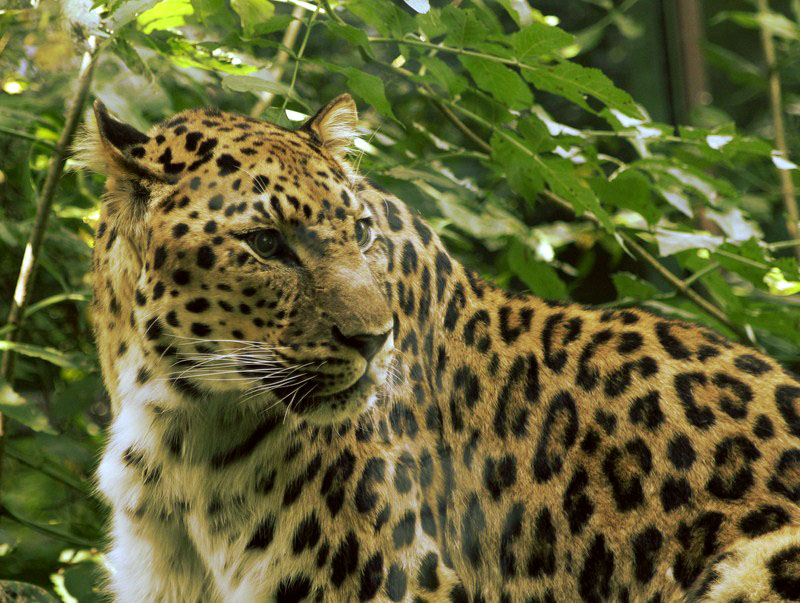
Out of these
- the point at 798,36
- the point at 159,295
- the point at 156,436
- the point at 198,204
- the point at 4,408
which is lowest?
the point at 4,408

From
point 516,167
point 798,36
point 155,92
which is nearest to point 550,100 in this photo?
point 798,36

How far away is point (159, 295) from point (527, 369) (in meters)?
1.47

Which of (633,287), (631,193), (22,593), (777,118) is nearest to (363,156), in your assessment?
(631,193)

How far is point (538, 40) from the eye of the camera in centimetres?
405

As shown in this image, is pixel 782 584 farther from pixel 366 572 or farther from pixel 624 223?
pixel 624 223

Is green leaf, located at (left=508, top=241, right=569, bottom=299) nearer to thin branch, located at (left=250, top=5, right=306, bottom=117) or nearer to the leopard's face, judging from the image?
thin branch, located at (left=250, top=5, right=306, bottom=117)

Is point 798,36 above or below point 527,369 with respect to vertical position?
above

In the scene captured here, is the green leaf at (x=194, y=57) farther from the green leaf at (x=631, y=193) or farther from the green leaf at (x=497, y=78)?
the green leaf at (x=631, y=193)

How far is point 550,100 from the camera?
852cm

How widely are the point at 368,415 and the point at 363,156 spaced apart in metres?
1.52

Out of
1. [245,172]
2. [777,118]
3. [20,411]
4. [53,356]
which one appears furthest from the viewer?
[777,118]

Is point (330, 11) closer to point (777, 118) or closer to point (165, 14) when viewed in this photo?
point (165, 14)

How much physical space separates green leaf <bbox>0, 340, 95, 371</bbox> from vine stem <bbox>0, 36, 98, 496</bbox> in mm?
Result: 139

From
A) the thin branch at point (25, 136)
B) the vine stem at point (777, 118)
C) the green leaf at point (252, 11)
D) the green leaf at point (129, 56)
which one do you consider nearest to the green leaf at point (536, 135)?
the green leaf at point (252, 11)
